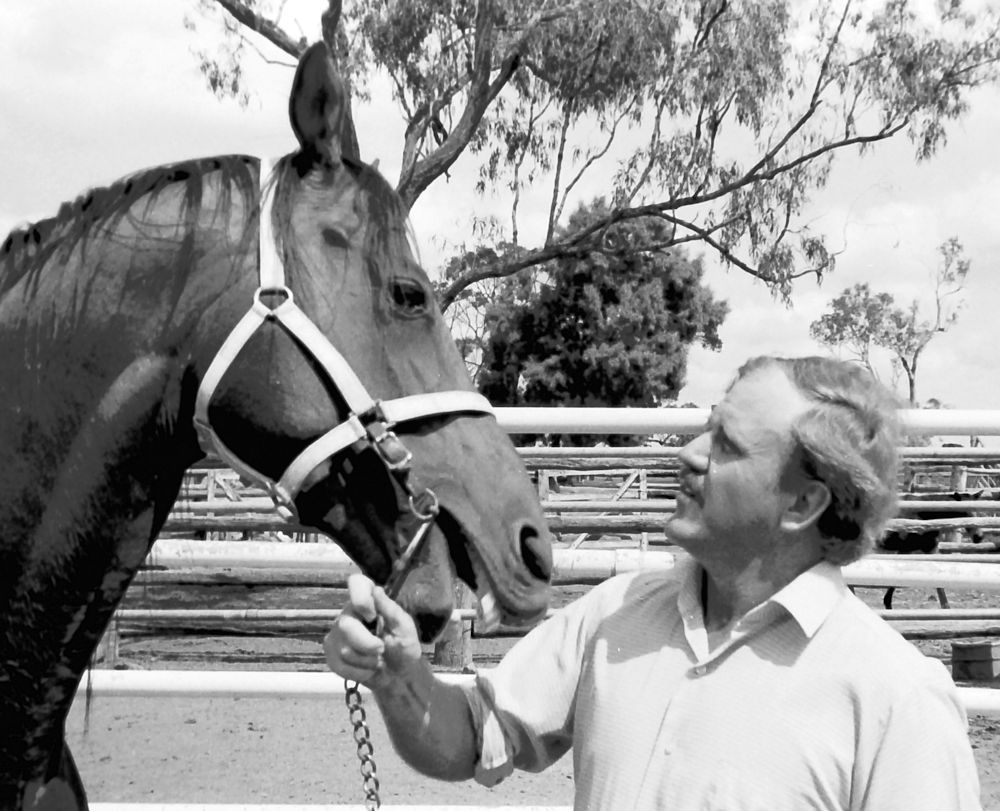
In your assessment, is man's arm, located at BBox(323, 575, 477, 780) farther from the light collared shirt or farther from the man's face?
the man's face

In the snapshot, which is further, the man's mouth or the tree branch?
the tree branch

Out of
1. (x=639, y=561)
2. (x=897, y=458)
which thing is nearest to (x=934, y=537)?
(x=639, y=561)

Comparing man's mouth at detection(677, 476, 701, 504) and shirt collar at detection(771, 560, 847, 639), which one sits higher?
man's mouth at detection(677, 476, 701, 504)

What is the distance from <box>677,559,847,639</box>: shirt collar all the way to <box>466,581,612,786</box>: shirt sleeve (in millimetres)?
169

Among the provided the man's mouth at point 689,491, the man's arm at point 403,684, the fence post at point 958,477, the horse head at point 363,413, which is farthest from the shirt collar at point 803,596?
the fence post at point 958,477

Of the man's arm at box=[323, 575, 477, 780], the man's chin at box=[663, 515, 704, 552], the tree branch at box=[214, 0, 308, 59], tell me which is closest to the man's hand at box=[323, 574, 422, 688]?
the man's arm at box=[323, 575, 477, 780]

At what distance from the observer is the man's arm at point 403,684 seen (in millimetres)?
1373

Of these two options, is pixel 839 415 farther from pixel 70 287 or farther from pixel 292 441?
pixel 70 287

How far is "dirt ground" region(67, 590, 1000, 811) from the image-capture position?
4426mm

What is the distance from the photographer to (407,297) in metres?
1.58

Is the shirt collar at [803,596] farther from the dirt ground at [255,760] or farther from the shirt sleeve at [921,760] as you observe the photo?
the dirt ground at [255,760]

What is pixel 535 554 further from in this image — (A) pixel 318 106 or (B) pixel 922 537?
(B) pixel 922 537

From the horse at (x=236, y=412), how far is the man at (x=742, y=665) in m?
0.18

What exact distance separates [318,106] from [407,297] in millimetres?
319
